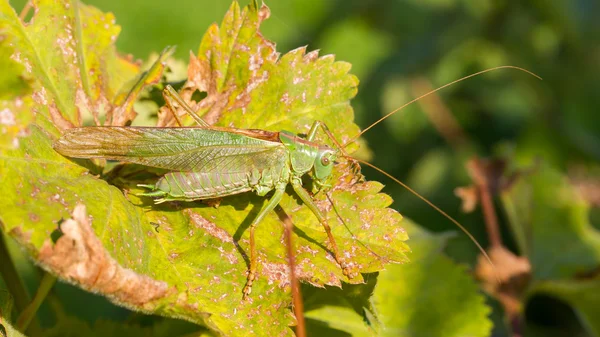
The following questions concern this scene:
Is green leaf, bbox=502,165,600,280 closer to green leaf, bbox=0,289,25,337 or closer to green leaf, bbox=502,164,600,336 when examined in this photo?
green leaf, bbox=502,164,600,336

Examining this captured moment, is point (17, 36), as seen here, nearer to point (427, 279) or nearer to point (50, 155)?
point (50, 155)

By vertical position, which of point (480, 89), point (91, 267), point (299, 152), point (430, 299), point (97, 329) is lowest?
point (97, 329)

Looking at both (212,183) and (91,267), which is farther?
(212,183)

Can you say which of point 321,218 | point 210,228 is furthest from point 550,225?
point 210,228

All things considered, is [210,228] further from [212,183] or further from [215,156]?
[215,156]

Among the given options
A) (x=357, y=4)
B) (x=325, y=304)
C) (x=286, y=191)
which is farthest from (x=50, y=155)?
(x=357, y=4)

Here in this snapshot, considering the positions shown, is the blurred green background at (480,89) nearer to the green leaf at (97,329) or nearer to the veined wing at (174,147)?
the veined wing at (174,147)
